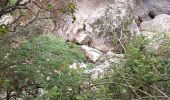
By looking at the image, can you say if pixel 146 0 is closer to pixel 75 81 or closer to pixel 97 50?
pixel 97 50

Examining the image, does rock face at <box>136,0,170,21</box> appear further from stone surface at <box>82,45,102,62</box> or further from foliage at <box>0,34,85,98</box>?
foliage at <box>0,34,85,98</box>

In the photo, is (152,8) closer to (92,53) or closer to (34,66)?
(92,53)

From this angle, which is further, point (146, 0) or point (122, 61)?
point (146, 0)

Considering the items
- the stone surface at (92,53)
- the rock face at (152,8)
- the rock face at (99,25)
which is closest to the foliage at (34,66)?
the stone surface at (92,53)

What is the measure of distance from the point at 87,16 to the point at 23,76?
16.9ft

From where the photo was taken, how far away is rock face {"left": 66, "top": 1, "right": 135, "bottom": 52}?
8.40m

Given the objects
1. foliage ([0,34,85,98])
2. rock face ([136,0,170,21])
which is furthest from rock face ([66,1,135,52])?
foliage ([0,34,85,98])

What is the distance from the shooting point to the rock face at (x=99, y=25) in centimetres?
840

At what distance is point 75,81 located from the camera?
390 cm

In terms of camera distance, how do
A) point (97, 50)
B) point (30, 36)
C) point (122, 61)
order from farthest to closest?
point (97, 50), point (122, 61), point (30, 36)

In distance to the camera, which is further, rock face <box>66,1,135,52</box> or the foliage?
rock face <box>66,1,135,52</box>

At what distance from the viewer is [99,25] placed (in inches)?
346

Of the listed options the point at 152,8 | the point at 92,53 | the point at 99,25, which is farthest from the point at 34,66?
the point at 152,8

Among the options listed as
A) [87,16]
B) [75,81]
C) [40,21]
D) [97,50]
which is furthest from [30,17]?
[87,16]
